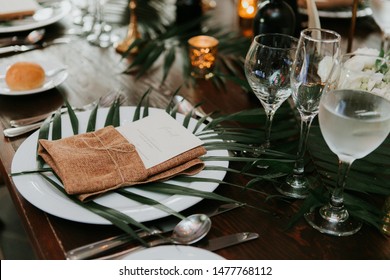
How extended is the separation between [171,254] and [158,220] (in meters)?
0.07

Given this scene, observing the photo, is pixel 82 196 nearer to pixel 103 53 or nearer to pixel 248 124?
pixel 248 124

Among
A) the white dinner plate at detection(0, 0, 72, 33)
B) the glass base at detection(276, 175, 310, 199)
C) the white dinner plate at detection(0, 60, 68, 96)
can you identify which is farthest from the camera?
the white dinner plate at detection(0, 0, 72, 33)

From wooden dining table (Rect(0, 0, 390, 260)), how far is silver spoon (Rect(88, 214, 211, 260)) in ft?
0.06

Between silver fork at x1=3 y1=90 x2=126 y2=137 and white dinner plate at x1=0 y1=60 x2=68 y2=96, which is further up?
white dinner plate at x1=0 y1=60 x2=68 y2=96

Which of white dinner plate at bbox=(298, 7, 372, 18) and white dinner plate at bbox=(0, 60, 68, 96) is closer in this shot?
white dinner plate at bbox=(0, 60, 68, 96)

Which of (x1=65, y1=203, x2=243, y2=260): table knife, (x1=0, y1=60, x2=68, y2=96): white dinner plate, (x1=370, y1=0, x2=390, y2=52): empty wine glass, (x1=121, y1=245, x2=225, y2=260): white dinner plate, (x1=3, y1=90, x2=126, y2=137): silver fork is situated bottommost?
(x1=65, y1=203, x2=243, y2=260): table knife

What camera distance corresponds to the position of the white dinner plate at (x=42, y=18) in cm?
124

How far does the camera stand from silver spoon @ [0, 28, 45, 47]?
46.6 inches

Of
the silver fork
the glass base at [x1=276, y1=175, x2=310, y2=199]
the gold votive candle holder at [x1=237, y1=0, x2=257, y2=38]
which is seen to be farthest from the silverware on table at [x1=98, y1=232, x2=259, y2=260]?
the gold votive candle holder at [x1=237, y1=0, x2=257, y2=38]

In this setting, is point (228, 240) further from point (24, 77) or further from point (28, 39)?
point (28, 39)

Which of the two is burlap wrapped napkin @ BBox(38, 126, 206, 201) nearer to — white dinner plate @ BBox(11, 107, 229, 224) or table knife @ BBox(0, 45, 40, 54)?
white dinner plate @ BBox(11, 107, 229, 224)

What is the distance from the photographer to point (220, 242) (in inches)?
23.7

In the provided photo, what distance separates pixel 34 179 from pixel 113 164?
109 millimetres

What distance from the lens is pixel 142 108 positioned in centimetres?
91
